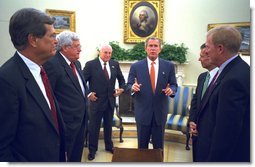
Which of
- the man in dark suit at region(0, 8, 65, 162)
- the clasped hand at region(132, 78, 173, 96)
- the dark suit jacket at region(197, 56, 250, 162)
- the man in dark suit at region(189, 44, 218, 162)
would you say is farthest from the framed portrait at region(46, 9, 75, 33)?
the dark suit jacket at region(197, 56, 250, 162)

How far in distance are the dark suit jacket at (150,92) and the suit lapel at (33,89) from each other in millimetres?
728

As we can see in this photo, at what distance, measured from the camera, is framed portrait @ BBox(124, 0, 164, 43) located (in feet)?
5.76

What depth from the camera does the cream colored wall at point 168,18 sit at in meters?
1.64

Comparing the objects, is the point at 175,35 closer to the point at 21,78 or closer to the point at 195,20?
the point at 195,20

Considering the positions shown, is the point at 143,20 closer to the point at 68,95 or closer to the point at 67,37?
the point at 67,37


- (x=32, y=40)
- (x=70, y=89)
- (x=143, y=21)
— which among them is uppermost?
(x=143, y=21)

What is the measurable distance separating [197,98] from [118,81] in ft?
1.76

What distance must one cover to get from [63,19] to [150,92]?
76 centimetres

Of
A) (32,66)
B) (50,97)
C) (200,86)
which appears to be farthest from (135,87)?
(32,66)

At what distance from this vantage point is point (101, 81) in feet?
6.07

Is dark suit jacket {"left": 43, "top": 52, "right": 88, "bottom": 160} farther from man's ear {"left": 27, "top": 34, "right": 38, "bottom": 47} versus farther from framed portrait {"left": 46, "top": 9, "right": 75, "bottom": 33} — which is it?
man's ear {"left": 27, "top": 34, "right": 38, "bottom": 47}

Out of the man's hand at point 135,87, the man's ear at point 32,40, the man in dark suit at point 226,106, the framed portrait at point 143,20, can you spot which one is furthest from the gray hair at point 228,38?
the man's ear at point 32,40

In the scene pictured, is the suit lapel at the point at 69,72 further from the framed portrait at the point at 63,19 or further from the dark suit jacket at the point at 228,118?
the dark suit jacket at the point at 228,118

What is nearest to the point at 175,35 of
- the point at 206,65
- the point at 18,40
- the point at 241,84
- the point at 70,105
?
the point at 206,65
